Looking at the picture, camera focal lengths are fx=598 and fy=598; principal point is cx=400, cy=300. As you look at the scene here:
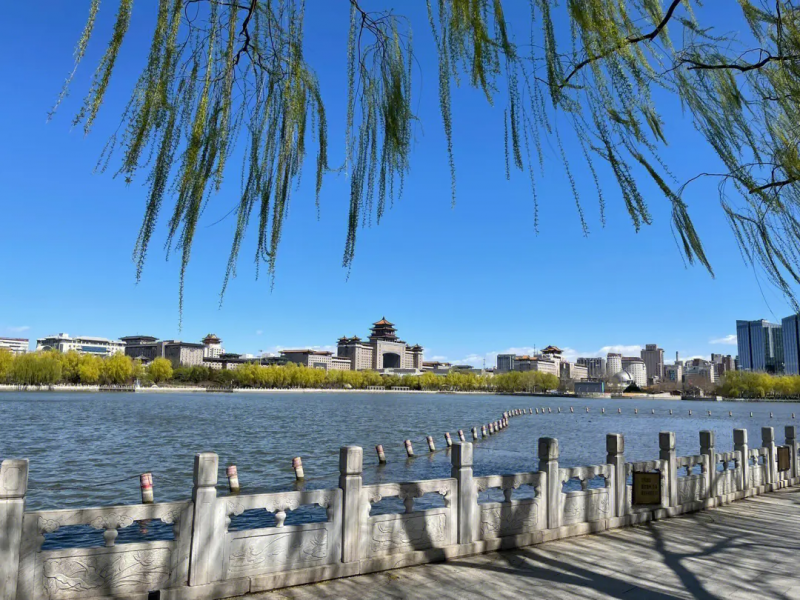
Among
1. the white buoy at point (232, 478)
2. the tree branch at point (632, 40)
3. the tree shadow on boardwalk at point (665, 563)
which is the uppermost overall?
the tree branch at point (632, 40)

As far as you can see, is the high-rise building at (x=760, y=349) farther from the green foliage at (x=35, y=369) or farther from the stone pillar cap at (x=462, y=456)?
the stone pillar cap at (x=462, y=456)

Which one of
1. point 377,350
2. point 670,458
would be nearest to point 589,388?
point 377,350

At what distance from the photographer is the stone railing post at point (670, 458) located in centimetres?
878

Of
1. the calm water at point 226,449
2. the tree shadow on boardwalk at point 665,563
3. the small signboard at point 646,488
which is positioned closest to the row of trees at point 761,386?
the calm water at point 226,449

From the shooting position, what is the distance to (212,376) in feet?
395

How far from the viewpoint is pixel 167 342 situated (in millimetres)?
168625

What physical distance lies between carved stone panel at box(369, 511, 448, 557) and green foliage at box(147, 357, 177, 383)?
352 feet

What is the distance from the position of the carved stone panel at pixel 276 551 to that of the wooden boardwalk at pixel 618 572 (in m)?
0.23

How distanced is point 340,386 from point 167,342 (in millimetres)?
63569

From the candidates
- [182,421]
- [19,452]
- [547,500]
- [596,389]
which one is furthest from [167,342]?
[547,500]

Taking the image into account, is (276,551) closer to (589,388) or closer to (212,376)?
(212,376)

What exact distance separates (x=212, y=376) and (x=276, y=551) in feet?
399

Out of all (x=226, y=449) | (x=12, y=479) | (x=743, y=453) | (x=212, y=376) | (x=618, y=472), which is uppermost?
(x=12, y=479)

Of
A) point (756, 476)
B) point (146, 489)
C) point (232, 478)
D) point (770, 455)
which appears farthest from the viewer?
point (232, 478)
